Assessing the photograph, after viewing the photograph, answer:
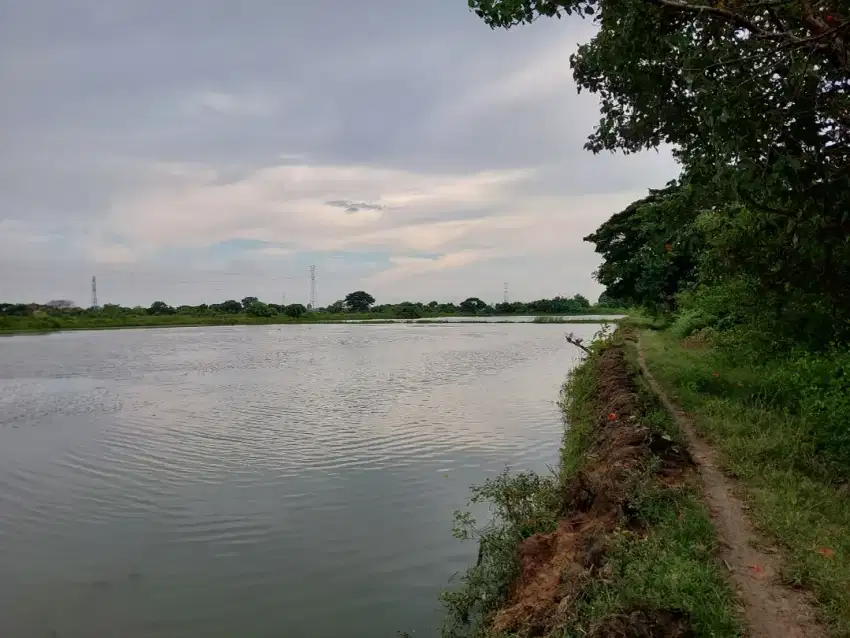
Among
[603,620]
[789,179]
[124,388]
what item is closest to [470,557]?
[603,620]

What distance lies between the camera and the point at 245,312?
88.1 metres

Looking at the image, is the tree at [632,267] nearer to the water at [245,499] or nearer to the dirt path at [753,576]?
the water at [245,499]

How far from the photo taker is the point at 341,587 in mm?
6883

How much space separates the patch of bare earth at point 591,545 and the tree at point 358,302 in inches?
3881

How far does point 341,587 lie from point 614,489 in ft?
9.90

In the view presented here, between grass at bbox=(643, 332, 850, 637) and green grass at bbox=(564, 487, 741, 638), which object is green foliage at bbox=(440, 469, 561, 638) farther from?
grass at bbox=(643, 332, 850, 637)

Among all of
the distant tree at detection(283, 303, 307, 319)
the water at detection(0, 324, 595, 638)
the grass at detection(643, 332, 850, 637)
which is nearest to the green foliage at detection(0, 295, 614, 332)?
the distant tree at detection(283, 303, 307, 319)

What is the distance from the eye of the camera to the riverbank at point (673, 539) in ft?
13.3

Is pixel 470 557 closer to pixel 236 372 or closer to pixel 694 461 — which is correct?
pixel 694 461

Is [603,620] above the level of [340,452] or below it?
above

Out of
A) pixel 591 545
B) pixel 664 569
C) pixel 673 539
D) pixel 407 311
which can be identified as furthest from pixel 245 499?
pixel 407 311

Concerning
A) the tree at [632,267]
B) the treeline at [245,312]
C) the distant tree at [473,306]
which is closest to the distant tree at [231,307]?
the treeline at [245,312]

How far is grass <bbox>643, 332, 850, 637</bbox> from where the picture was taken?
446 centimetres

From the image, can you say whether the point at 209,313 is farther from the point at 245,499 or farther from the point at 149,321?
the point at 245,499
